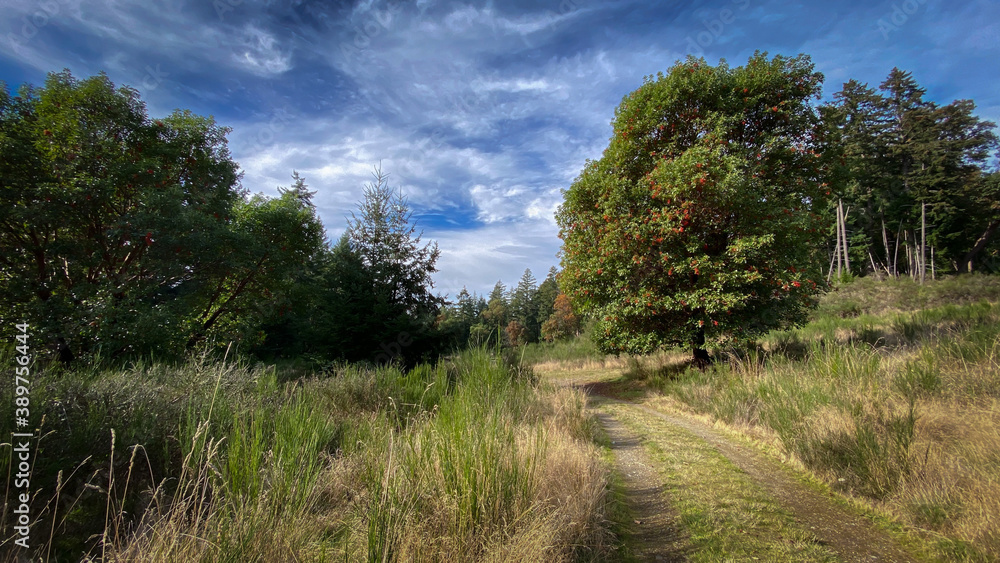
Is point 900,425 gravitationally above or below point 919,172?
below

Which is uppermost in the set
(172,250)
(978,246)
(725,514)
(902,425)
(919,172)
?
(919,172)

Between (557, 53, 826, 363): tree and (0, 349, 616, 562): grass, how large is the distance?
6.01 meters

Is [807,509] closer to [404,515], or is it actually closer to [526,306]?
[404,515]

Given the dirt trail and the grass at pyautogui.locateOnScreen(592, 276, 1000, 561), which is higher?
the grass at pyautogui.locateOnScreen(592, 276, 1000, 561)

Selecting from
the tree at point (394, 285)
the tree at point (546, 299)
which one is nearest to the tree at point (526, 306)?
the tree at point (546, 299)

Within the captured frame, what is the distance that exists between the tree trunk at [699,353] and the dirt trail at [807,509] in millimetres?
4624

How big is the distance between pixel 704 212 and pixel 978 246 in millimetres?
41564

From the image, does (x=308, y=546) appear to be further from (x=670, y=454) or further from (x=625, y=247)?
(x=625, y=247)

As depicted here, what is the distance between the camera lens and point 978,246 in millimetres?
29766

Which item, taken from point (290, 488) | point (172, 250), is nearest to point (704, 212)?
point (290, 488)

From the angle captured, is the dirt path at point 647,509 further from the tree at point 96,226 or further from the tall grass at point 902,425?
the tree at point 96,226

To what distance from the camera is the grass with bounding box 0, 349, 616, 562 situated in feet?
5.63

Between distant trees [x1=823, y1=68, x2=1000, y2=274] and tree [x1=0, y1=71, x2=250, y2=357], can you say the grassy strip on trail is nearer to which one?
tree [x1=0, y1=71, x2=250, y2=357]

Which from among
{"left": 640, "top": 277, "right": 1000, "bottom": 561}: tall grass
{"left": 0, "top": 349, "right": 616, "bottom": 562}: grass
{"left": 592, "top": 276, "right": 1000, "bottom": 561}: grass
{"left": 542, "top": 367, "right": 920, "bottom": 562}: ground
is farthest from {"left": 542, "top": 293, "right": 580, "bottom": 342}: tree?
{"left": 0, "top": 349, "right": 616, "bottom": 562}: grass
